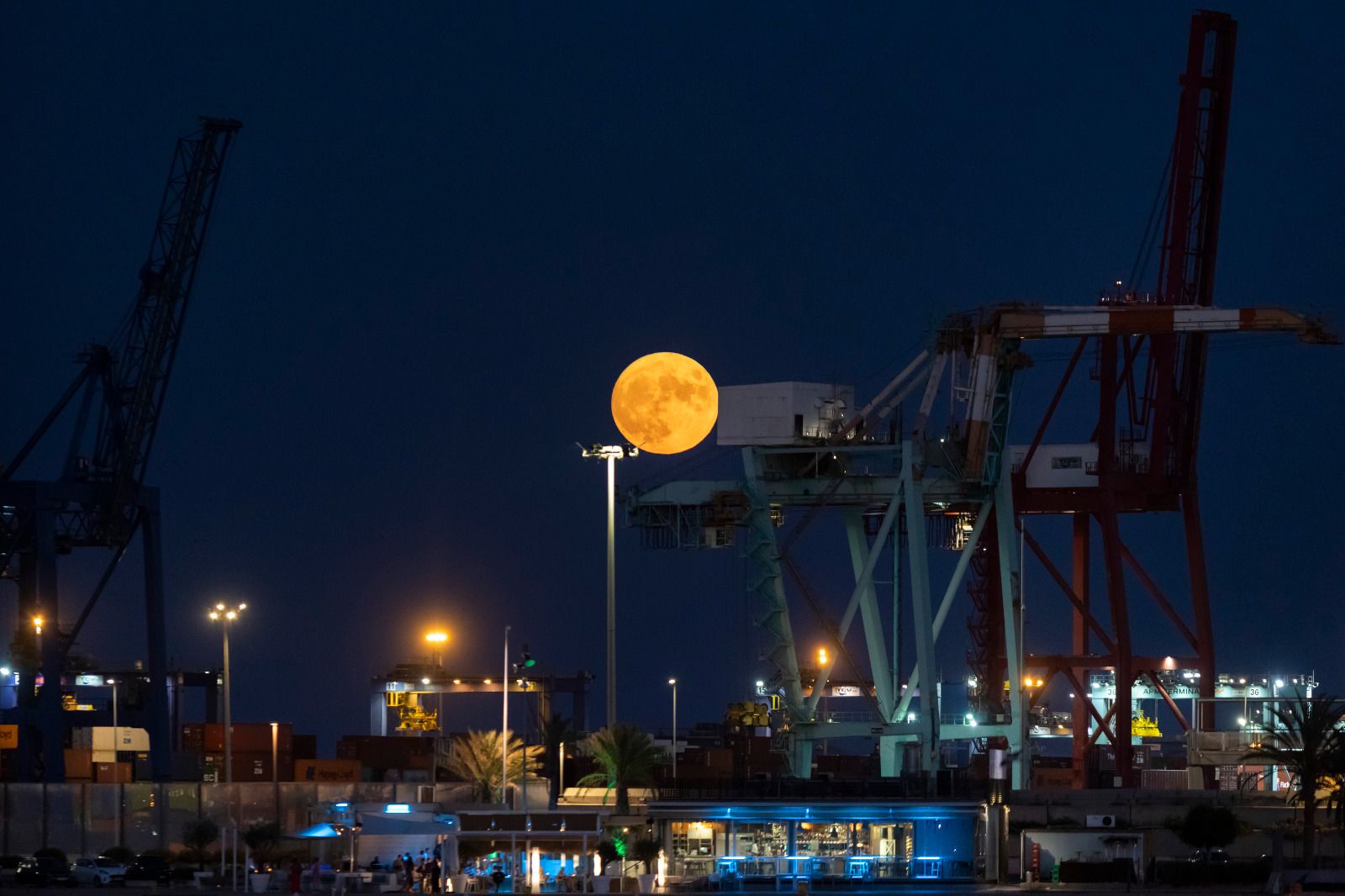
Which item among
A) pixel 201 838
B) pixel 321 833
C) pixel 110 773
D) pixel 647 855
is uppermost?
pixel 110 773

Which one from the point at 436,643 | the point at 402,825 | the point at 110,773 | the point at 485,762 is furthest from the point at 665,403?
the point at 436,643

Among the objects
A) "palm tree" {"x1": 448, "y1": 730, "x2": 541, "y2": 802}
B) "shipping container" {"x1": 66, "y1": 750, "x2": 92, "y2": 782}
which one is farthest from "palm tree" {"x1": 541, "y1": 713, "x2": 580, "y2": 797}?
"shipping container" {"x1": 66, "y1": 750, "x2": 92, "y2": 782}

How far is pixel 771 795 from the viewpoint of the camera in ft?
214

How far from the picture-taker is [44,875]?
62562mm

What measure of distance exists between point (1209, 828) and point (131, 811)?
3749 cm

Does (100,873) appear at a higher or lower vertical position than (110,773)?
lower

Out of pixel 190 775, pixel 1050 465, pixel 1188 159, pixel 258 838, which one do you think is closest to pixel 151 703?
pixel 190 775

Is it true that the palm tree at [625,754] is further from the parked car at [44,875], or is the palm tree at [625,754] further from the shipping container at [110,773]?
the shipping container at [110,773]

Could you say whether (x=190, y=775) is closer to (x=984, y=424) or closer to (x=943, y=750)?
(x=943, y=750)

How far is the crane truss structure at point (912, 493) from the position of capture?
246 feet

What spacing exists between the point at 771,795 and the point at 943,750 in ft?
69.5

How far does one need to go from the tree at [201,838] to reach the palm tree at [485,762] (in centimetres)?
Result: 1300

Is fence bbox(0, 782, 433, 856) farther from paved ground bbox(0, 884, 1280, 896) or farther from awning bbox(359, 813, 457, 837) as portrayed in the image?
paved ground bbox(0, 884, 1280, 896)

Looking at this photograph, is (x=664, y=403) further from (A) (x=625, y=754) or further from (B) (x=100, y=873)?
(B) (x=100, y=873)
